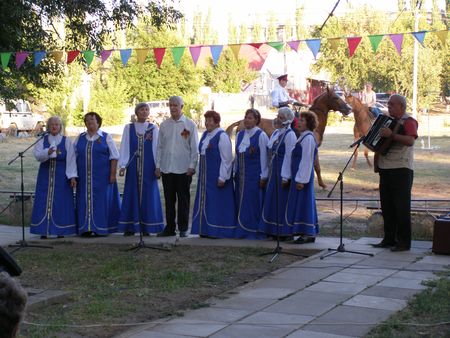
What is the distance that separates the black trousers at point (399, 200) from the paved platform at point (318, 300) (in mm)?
257

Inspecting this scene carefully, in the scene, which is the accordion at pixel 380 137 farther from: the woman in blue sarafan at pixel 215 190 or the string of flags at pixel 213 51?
the string of flags at pixel 213 51

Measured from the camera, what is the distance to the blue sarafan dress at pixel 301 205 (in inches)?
367

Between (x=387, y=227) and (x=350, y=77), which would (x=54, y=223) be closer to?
(x=387, y=227)

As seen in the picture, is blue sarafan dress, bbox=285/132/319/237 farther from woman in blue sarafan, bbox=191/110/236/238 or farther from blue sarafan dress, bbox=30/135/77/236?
blue sarafan dress, bbox=30/135/77/236

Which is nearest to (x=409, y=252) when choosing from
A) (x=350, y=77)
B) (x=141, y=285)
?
(x=141, y=285)

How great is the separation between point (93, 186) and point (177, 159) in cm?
125

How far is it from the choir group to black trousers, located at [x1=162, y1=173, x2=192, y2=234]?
32mm

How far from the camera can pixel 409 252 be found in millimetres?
8750

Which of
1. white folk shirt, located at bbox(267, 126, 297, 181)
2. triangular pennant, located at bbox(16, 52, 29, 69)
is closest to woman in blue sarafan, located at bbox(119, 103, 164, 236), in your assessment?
white folk shirt, located at bbox(267, 126, 297, 181)

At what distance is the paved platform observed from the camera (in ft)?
18.4

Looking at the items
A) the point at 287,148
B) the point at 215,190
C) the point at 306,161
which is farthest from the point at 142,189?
the point at 306,161

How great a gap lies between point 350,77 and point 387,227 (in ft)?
133

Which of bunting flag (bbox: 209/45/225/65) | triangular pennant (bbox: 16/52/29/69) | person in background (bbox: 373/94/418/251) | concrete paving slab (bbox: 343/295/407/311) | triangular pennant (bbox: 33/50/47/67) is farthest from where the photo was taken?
bunting flag (bbox: 209/45/225/65)

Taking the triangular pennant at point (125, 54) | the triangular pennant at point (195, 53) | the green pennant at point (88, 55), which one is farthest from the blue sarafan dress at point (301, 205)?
the triangular pennant at point (125, 54)
